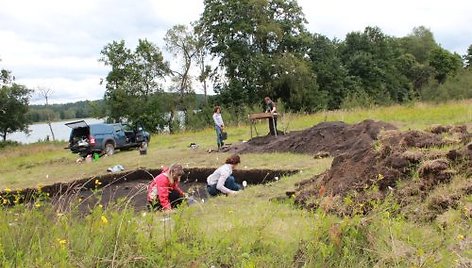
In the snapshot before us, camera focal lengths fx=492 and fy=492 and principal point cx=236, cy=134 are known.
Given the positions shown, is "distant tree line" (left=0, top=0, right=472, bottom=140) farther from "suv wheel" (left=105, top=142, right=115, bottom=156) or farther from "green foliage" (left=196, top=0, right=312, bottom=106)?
"suv wheel" (left=105, top=142, right=115, bottom=156)

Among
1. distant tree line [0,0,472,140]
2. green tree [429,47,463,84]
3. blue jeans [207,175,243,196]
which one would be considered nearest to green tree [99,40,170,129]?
distant tree line [0,0,472,140]

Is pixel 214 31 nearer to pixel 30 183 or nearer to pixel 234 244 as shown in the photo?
pixel 30 183

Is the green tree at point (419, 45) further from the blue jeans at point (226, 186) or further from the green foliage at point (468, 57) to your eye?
the blue jeans at point (226, 186)

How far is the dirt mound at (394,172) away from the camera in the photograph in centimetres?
657

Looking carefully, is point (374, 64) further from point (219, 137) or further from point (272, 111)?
point (219, 137)

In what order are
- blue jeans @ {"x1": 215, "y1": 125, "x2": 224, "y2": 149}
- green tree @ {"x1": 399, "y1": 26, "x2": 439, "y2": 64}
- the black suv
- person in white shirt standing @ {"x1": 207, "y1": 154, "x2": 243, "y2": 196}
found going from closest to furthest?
person in white shirt standing @ {"x1": 207, "y1": 154, "x2": 243, "y2": 196}
blue jeans @ {"x1": 215, "y1": 125, "x2": 224, "y2": 149}
the black suv
green tree @ {"x1": 399, "y1": 26, "x2": 439, "y2": 64}

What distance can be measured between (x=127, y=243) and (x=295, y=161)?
32.4 feet

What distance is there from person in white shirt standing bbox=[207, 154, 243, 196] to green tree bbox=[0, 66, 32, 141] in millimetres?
40601

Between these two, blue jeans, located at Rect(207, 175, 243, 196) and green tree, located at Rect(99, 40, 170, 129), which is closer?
blue jeans, located at Rect(207, 175, 243, 196)

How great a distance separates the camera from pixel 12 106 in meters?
47.0

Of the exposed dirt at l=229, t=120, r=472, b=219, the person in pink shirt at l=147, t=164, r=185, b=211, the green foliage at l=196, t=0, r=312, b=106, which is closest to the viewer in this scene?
the exposed dirt at l=229, t=120, r=472, b=219

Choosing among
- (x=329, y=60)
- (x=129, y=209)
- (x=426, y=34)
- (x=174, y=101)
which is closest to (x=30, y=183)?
(x=129, y=209)

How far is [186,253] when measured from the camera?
167 inches

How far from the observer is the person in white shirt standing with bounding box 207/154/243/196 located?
9945mm
